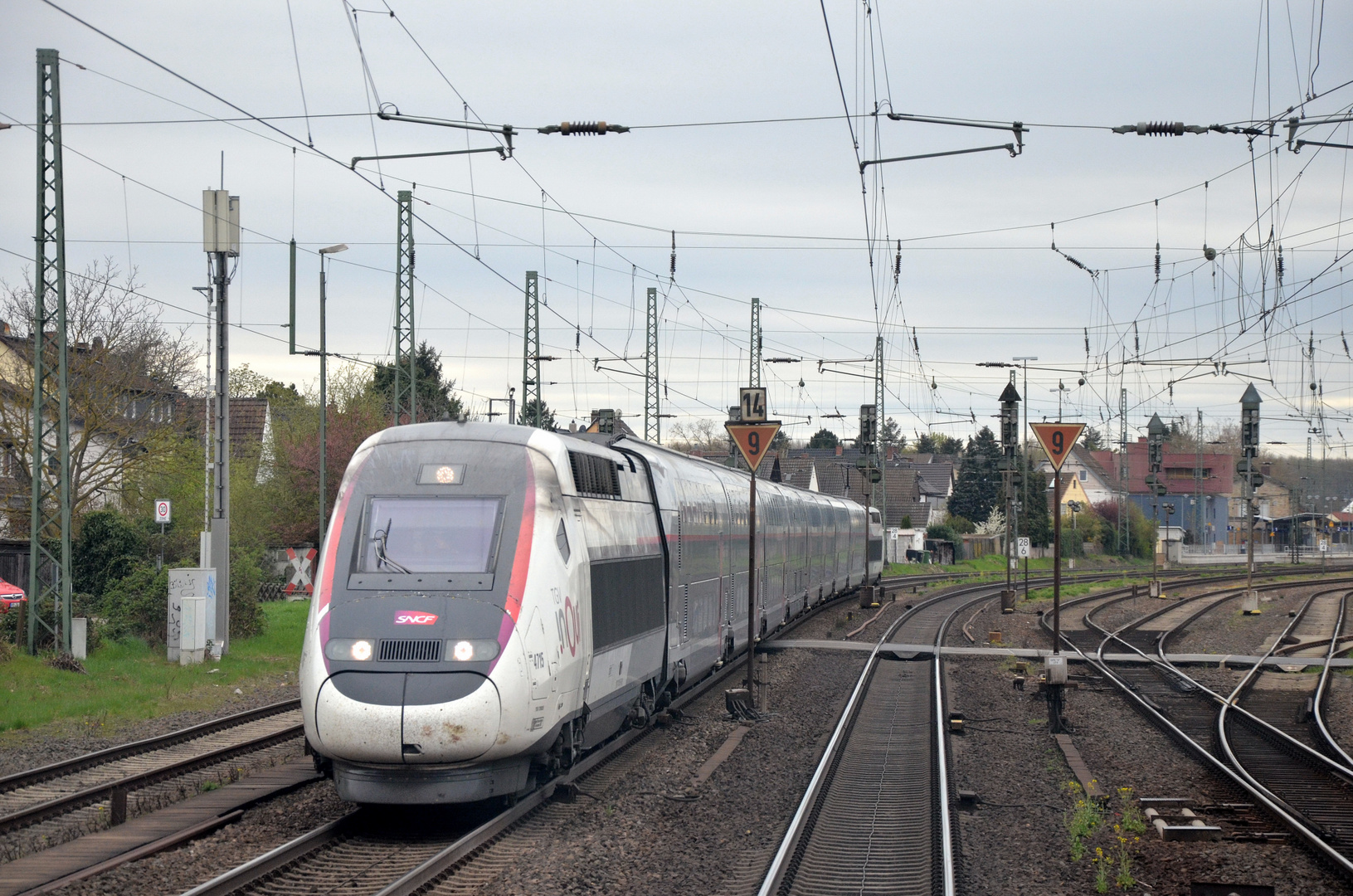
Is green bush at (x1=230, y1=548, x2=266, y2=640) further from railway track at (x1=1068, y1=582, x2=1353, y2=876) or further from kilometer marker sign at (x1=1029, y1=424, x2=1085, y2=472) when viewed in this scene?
railway track at (x1=1068, y1=582, x2=1353, y2=876)

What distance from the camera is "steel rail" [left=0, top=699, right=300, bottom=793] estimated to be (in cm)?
1243

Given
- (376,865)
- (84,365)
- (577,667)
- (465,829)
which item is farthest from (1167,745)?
(84,365)

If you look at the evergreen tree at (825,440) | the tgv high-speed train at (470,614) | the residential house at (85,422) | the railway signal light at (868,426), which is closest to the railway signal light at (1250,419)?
the railway signal light at (868,426)

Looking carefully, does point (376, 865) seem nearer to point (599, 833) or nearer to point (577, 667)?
point (599, 833)

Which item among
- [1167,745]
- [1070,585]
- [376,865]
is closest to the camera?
[376,865]

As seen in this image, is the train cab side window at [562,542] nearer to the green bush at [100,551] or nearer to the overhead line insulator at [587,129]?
the overhead line insulator at [587,129]

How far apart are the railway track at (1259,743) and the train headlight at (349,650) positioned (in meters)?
7.83

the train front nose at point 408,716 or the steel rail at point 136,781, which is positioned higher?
the train front nose at point 408,716

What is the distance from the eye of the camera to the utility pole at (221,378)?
2216cm

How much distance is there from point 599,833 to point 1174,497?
108756 mm

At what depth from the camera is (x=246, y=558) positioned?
25.9 metres

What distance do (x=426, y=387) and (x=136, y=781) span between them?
47.2 m

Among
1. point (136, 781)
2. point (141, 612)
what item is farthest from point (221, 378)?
point (136, 781)

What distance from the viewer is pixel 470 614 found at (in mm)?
10281
